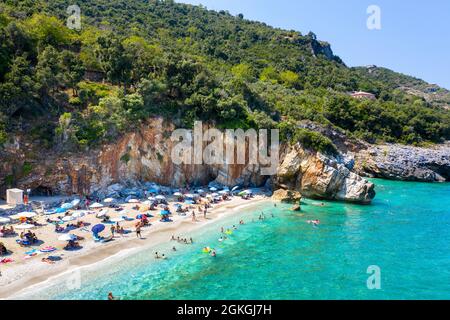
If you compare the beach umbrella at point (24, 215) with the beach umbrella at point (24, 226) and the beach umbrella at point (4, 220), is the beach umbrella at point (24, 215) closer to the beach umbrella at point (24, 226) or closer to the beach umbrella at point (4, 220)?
the beach umbrella at point (4, 220)

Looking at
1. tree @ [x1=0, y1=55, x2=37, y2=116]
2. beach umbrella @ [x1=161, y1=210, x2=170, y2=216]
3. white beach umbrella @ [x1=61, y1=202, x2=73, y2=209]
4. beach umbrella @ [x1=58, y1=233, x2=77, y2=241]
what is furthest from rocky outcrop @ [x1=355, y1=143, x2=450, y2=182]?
tree @ [x1=0, y1=55, x2=37, y2=116]

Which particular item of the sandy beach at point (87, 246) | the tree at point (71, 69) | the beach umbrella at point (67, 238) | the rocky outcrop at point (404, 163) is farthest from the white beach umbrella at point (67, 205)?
the rocky outcrop at point (404, 163)

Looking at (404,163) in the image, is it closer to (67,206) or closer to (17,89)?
(67,206)

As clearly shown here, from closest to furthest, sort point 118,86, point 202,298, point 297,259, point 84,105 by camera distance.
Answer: point 202,298 < point 297,259 < point 84,105 < point 118,86

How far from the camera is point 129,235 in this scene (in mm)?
29469

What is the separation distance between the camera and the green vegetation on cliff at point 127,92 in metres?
39.7

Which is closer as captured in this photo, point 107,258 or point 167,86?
point 107,258

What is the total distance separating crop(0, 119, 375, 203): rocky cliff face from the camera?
36.7m

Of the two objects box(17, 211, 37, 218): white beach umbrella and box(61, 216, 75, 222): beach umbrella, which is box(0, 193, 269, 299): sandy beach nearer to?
box(17, 211, 37, 218): white beach umbrella

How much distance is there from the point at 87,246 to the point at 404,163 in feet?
196

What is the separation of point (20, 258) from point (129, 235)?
27.3 feet

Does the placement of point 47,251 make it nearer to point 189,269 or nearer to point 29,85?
point 189,269

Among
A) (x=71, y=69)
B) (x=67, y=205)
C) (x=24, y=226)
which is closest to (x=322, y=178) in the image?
(x=67, y=205)

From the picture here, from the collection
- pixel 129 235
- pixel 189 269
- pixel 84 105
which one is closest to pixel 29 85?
pixel 84 105
